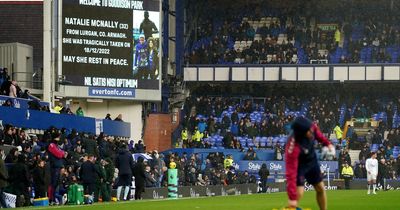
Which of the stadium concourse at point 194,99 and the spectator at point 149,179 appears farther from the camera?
the spectator at point 149,179

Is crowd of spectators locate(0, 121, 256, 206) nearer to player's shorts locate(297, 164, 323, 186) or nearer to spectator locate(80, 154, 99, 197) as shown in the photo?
spectator locate(80, 154, 99, 197)

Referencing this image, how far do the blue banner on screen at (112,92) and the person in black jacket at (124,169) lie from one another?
13.5m

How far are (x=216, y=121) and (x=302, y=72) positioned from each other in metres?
6.67

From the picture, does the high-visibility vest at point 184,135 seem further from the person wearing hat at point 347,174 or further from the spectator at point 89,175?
the spectator at point 89,175

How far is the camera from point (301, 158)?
17266 millimetres

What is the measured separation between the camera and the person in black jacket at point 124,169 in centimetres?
3438

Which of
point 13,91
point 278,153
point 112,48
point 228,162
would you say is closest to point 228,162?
point 228,162

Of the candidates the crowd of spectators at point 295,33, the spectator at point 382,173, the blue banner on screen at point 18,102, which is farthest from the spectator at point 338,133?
the blue banner on screen at point 18,102

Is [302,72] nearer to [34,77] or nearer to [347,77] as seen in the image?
[347,77]

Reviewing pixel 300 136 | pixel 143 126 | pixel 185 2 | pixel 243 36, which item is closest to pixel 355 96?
pixel 243 36

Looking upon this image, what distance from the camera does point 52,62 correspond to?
46594 millimetres

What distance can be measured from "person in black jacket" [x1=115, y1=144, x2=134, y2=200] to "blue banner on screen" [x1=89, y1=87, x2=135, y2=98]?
1349 cm

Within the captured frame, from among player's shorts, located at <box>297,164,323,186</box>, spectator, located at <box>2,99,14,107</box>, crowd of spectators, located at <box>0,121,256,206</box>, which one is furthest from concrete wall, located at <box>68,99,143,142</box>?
player's shorts, located at <box>297,164,323,186</box>

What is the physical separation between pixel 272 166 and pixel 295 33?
14612 mm
